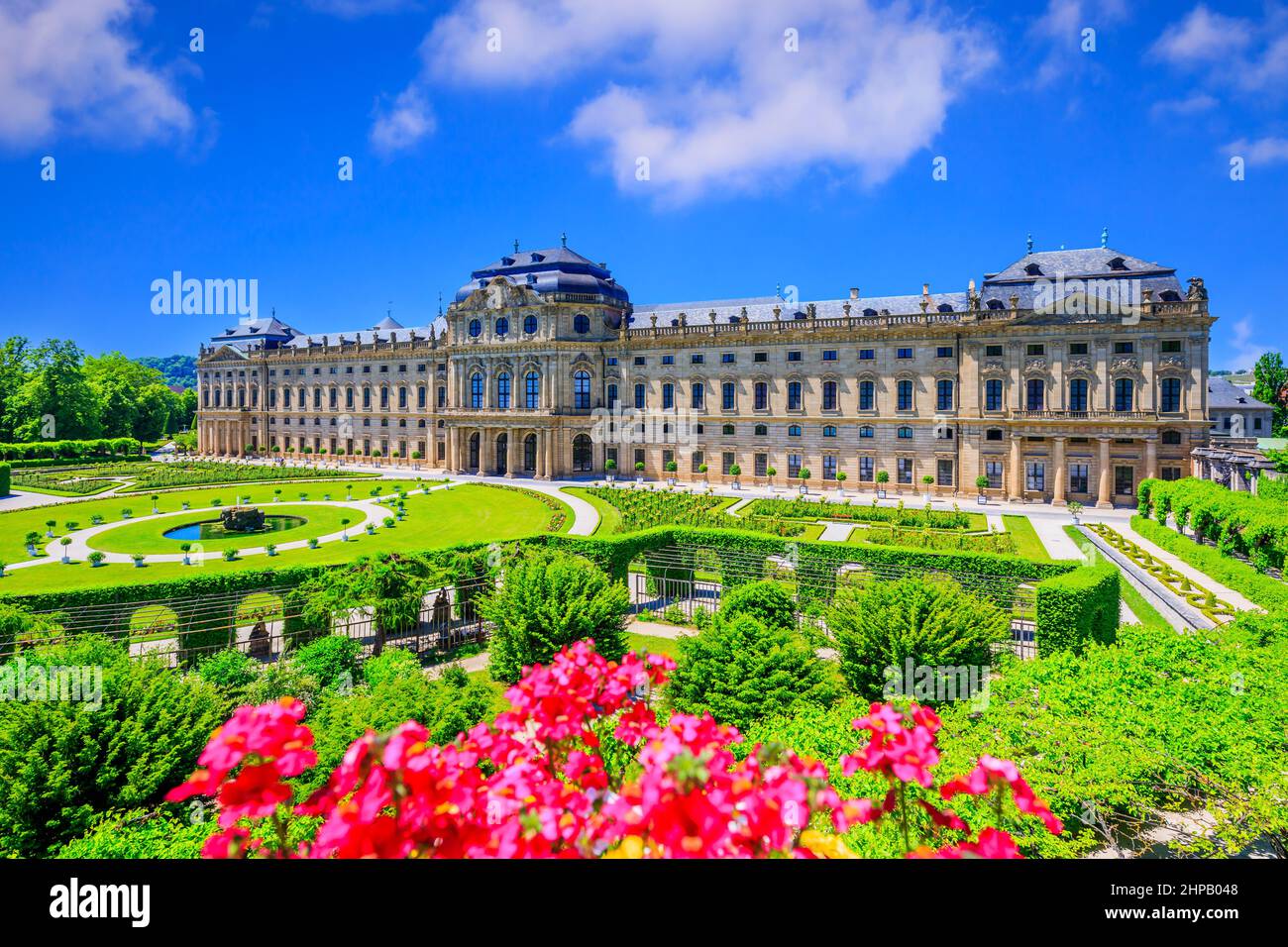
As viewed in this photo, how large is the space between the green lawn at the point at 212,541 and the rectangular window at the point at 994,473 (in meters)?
43.9

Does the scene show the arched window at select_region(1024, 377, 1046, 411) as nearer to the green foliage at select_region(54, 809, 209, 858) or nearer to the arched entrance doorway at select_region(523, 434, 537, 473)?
the arched entrance doorway at select_region(523, 434, 537, 473)

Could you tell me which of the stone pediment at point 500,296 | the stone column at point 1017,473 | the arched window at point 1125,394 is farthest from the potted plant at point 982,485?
the stone pediment at point 500,296

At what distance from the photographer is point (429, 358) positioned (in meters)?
73.5

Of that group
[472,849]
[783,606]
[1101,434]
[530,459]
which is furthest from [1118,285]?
[472,849]

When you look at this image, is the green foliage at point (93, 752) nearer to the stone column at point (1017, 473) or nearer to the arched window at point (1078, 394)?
the stone column at point (1017, 473)

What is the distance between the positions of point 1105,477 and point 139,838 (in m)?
52.9

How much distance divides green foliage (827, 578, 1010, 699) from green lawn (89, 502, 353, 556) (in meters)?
29.7

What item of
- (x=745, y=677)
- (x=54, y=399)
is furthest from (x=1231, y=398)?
(x=54, y=399)

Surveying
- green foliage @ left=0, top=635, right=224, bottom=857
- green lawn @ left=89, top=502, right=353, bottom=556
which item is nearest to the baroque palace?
green lawn @ left=89, top=502, right=353, bottom=556

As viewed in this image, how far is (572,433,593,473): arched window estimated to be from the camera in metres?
64.0

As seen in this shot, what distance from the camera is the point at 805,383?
55.2 meters

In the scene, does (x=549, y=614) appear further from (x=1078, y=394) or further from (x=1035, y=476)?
(x=1078, y=394)
